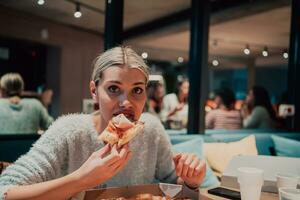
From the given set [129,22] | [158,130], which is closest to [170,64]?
[129,22]

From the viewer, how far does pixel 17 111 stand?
323 cm

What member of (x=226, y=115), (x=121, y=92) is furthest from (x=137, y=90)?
(x=226, y=115)

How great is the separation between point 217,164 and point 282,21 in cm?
384

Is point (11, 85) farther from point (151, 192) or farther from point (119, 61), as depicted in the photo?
point (151, 192)

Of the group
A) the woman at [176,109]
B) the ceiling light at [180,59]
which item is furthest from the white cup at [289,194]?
the ceiling light at [180,59]

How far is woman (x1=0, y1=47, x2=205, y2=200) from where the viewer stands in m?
1.01

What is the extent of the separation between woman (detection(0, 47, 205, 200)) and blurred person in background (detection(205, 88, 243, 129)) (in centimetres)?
295

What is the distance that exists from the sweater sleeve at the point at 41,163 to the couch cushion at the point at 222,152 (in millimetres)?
1727

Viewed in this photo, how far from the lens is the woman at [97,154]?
1009 millimetres

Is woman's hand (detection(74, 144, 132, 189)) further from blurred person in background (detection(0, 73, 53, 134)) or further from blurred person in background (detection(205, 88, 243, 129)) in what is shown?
blurred person in background (detection(205, 88, 243, 129))

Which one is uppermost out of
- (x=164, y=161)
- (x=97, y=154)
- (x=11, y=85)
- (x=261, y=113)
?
(x=11, y=85)

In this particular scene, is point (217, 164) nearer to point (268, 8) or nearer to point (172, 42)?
point (268, 8)

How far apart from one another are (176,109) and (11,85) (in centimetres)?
276

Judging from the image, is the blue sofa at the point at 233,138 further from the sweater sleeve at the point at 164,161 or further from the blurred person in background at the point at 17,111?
the sweater sleeve at the point at 164,161
